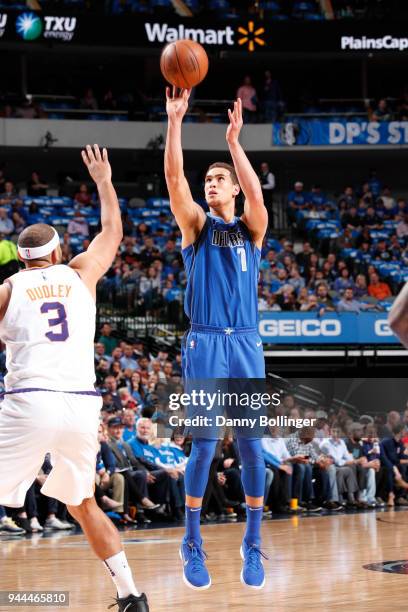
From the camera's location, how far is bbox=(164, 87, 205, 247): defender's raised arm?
695cm

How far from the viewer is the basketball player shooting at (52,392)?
5.86m

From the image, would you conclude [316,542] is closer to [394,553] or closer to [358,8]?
[394,553]

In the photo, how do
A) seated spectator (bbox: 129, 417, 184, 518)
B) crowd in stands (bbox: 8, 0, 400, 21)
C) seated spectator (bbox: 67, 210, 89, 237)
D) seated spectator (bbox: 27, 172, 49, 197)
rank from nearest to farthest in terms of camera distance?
1. seated spectator (bbox: 129, 417, 184, 518)
2. seated spectator (bbox: 67, 210, 89, 237)
3. seated spectator (bbox: 27, 172, 49, 197)
4. crowd in stands (bbox: 8, 0, 400, 21)

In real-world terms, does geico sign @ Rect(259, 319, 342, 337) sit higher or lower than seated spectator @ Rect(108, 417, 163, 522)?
higher

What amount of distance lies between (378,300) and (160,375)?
560cm

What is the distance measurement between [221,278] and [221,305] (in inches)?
7.6

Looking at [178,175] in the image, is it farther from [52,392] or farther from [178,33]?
[178,33]

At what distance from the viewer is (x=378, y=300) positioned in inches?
790

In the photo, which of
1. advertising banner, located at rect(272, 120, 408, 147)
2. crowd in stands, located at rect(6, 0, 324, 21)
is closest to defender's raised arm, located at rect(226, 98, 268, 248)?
crowd in stands, located at rect(6, 0, 324, 21)

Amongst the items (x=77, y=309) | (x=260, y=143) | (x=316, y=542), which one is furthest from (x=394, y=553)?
(x=260, y=143)

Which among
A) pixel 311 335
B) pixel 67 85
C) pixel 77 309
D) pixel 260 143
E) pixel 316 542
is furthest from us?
pixel 67 85

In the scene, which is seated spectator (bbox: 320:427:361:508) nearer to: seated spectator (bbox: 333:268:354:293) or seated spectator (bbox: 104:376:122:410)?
seated spectator (bbox: 104:376:122:410)

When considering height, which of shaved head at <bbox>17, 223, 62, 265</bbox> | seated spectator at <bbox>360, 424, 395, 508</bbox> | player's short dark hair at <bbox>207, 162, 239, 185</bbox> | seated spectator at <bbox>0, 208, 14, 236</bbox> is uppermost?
seated spectator at <bbox>0, 208, 14, 236</bbox>

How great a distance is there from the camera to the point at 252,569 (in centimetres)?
706
